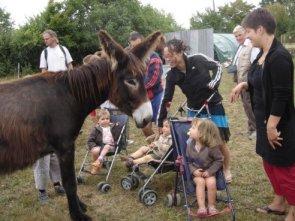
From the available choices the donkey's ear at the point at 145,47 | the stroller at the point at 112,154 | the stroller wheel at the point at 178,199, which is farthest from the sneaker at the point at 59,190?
the donkey's ear at the point at 145,47

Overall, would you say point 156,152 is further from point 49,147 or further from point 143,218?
point 49,147

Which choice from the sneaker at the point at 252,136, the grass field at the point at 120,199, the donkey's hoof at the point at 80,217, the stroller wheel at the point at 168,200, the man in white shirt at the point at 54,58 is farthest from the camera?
the man in white shirt at the point at 54,58

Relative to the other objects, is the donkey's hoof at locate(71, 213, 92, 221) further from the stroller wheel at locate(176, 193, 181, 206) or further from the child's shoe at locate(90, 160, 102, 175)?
the child's shoe at locate(90, 160, 102, 175)

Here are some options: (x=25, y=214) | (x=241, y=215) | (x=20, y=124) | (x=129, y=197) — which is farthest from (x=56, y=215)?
(x=241, y=215)

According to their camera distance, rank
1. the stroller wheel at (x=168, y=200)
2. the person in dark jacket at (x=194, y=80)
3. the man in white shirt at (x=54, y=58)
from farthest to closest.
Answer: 1. the man in white shirt at (x=54, y=58)
2. the person in dark jacket at (x=194, y=80)
3. the stroller wheel at (x=168, y=200)

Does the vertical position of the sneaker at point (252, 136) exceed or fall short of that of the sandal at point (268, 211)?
it exceeds it

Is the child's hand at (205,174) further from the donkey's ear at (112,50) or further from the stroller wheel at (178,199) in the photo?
the donkey's ear at (112,50)

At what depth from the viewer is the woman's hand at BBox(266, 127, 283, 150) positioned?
3.52 m

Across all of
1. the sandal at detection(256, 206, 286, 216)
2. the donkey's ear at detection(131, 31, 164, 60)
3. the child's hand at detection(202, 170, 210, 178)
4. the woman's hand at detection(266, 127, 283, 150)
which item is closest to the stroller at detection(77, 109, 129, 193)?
the donkey's ear at detection(131, 31, 164, 60)

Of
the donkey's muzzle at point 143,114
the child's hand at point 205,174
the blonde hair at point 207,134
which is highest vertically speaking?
the donkey's muzzle at point 143,114

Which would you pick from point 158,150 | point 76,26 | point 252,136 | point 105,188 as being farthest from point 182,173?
point 76,26

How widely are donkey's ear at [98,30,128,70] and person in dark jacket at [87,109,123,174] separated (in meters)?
1.84

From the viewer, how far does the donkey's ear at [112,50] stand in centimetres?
379

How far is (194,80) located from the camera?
4.97 metres
